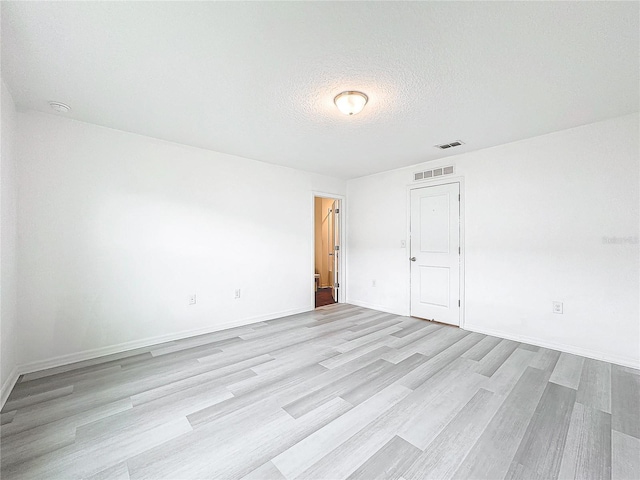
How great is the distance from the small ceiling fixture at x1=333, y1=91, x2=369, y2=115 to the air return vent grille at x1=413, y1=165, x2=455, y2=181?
2.28 meters

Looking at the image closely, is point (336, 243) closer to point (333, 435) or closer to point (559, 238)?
point (559, 238)

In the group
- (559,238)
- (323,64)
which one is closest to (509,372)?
(559,238)

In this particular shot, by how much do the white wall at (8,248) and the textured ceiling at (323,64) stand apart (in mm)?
302

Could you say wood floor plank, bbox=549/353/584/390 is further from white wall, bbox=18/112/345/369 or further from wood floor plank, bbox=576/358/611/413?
white wall, bbox=18/112/345/369

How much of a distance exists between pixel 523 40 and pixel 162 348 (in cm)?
424

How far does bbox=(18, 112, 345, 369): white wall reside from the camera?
268 cm

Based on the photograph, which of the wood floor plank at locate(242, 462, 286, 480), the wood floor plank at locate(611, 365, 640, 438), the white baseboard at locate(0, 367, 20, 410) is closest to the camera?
the wood floor plank at locate(242, 462, 286, 480)

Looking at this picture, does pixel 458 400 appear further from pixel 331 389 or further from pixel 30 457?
pixel 30 457

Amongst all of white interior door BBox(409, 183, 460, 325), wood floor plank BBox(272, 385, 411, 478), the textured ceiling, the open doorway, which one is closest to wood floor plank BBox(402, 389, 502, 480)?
wood floor plank BBox(272, 385, 411, 478)

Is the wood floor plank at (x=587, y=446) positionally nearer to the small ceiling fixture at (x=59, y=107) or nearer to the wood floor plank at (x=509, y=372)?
the wood floor plank at (x=509, y=372)

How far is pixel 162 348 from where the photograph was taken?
319 centimetres

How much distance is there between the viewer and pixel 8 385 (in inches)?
89.7

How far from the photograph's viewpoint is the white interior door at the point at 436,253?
406 cm

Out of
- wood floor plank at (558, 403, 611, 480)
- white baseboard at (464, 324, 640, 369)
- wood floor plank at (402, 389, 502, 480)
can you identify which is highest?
white baseboard at (464, 324, 640, 369)
